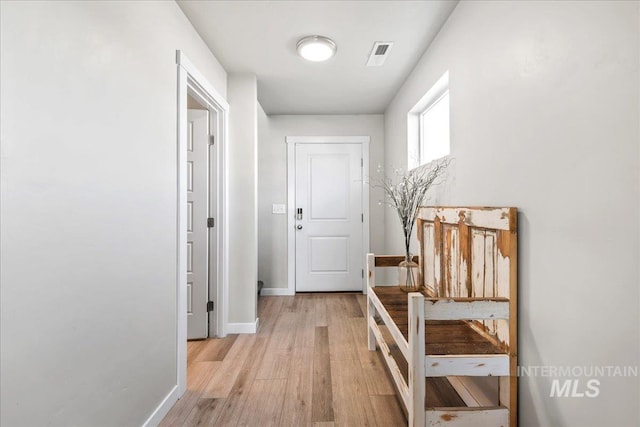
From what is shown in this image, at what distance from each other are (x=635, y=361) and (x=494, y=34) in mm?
1405

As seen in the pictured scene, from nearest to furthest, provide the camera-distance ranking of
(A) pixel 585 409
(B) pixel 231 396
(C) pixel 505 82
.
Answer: (A) pixel 585 409 → (C) pixel 505 82 → (B) pixel 231 396

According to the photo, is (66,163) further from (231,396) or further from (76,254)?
(231,396)

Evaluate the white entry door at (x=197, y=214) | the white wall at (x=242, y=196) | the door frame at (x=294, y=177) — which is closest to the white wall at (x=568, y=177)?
the white wall at (x=242, y=196)

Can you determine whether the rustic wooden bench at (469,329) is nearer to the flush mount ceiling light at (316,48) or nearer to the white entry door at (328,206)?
the flush mount ceiling light at (316,48)

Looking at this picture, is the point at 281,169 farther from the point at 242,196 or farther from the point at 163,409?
the point at 163,409

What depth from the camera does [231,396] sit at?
183 cm

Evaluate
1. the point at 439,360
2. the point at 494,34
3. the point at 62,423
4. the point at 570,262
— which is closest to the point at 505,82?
the point at 494,34

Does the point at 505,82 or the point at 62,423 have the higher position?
the point at 505,82

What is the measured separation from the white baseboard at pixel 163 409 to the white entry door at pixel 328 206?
2.38 metres

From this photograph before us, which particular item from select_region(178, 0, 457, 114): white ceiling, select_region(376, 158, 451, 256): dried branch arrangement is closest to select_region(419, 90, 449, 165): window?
select_region(376, 158, 451, 256): dried branch arrangement

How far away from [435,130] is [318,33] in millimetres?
1181

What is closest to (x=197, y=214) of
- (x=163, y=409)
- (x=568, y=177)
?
(x=163, y=409)

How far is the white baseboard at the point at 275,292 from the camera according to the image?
→ 4039 mm

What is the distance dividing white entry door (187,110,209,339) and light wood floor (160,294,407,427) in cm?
35
